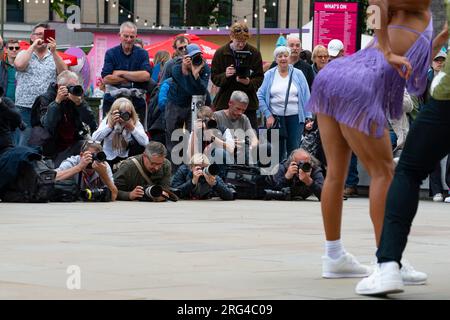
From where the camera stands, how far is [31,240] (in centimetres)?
978

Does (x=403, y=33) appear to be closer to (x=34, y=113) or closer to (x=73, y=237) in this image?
(x=73, y=237)

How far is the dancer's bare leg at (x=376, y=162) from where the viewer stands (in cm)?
752

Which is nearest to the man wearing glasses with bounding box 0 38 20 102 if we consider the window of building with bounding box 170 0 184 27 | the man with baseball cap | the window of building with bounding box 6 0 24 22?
the man with baseball cap

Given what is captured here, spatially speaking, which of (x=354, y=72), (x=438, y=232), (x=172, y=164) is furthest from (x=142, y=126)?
(x=354, y=72)

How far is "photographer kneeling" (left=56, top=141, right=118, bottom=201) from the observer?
48.8ft

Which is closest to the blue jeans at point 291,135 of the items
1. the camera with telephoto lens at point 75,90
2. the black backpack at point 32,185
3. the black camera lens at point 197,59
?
the black camera lens at point 197,59

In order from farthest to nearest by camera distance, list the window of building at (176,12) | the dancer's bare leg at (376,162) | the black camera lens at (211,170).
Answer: the window of building at (176,12) → the black camera lens at (211,170) → the dancer's bare leg at (376,162)

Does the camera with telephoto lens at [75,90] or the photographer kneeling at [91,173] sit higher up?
the camera with telephoto lens at [75,90]

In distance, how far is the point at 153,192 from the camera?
1496 centimetres

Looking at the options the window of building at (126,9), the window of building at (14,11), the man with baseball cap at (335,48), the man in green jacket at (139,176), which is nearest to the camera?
the man in green jacket at (139,176)

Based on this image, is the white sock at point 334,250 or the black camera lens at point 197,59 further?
the black camera lens at point 197,59

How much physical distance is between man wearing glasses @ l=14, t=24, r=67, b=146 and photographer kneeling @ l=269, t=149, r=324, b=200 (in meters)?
2.96

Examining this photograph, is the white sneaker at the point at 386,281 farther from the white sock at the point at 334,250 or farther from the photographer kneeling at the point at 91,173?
the photographer kneeling at the point at 91,173

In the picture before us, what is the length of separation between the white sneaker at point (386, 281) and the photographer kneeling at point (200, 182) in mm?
8831
